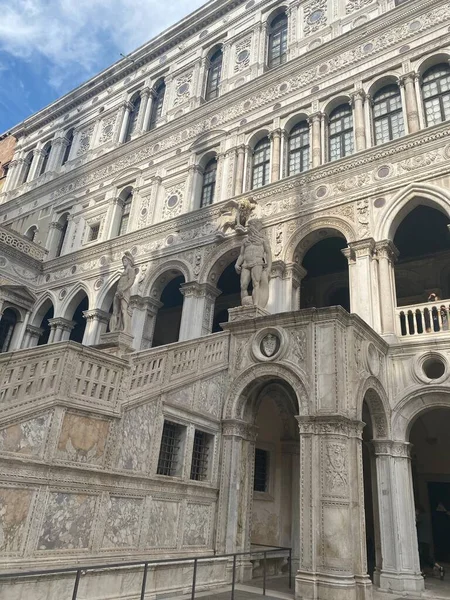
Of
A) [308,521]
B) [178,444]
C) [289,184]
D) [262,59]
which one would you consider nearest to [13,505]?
[178,444]

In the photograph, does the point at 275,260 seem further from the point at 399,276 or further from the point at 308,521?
the point at 308,521

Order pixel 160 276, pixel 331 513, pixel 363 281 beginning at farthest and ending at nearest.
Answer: pixel 160 276, pixel 363 281, pixel 331 513

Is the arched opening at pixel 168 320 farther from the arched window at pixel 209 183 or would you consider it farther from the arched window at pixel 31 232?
the arched window at pixel 31 232

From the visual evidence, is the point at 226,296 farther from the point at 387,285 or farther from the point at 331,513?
the point at 331,513

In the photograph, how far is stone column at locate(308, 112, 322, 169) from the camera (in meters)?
15.9

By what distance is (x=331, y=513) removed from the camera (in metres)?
8.48

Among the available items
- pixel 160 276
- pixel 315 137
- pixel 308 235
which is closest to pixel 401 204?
pixel 308 235

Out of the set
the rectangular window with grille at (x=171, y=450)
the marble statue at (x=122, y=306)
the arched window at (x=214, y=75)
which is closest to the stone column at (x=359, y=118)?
the arched window at (x=214, y=75)

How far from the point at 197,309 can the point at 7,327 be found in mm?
10624

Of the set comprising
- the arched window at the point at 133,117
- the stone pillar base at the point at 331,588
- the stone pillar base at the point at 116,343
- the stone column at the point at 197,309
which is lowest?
the stone pillar base at the point at 331,588

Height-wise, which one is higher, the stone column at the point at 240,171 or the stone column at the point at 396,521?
the stone column at the point at 240,171

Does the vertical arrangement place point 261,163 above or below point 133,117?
below

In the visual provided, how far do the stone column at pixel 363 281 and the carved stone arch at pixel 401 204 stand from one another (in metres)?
0.49

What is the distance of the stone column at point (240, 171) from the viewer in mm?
17484
